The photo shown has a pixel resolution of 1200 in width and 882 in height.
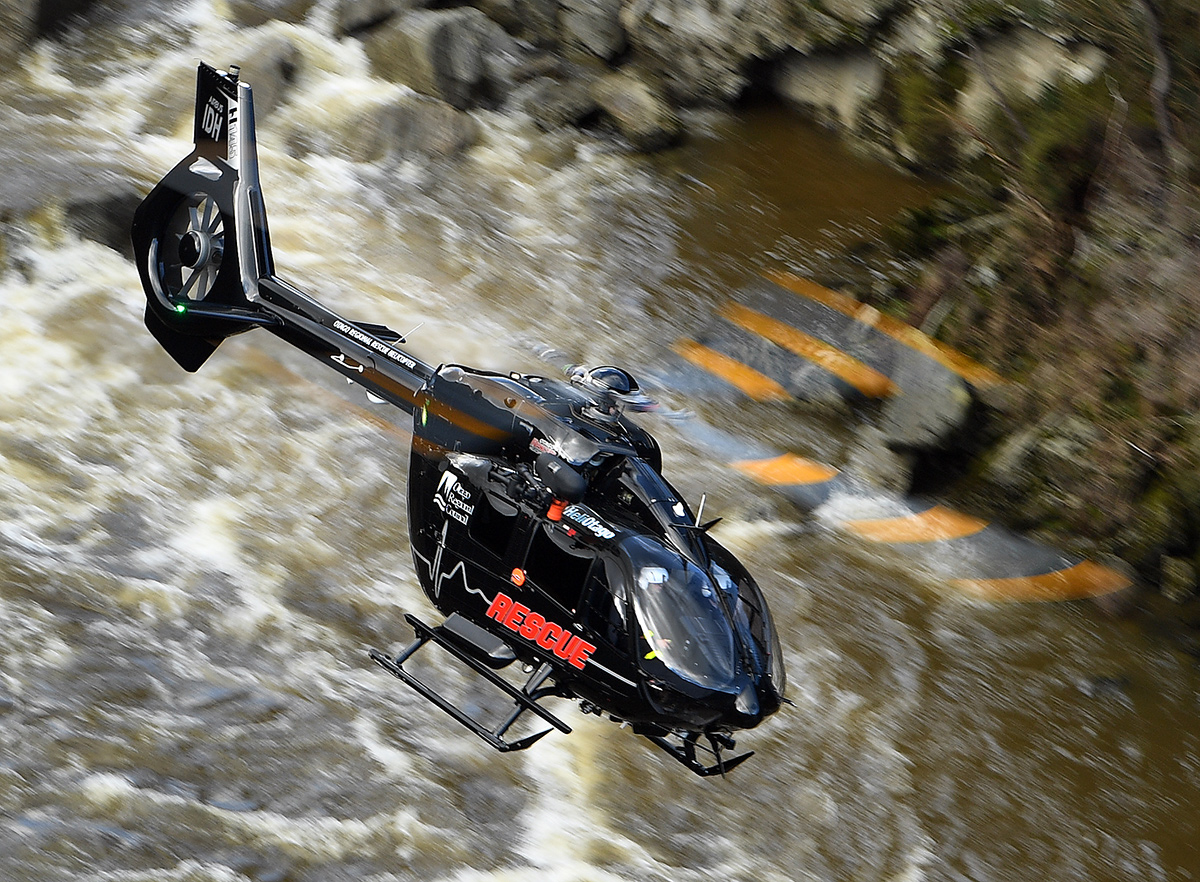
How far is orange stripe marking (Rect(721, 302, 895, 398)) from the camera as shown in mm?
14039

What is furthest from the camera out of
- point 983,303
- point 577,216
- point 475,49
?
point 475,49

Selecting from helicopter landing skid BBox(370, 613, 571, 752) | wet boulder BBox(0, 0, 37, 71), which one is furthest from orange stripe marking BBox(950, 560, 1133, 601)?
wet boulder BBox(0, 0, 37, 71)

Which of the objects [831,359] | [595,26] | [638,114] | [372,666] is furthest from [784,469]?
[595,26]

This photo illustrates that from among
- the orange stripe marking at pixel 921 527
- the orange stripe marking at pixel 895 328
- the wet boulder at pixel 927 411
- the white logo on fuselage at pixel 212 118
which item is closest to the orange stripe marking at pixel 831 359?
the wet boulder at pixel 927 411

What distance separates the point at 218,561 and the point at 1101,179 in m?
11.6

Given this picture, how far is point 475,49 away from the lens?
61.5ft

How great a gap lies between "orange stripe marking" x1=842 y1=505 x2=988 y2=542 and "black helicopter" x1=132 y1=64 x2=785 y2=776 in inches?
233

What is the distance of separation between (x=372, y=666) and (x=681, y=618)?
13.6 ft

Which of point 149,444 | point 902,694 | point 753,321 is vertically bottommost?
point 149,444

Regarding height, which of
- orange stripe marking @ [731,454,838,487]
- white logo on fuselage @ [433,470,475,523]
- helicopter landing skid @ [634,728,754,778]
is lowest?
helicopter landing skid @ [634,728,754,778]

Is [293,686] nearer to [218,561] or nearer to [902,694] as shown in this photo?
[218,561]

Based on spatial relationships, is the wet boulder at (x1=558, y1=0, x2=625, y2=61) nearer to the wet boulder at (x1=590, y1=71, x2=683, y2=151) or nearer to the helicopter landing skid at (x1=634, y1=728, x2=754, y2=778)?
the wet boulder at (x1=590, y1=71, x2=683, y2=151)

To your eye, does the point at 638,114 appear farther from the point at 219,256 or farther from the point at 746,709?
the point at 746,709

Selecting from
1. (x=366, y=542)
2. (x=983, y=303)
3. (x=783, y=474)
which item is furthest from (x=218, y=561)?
(x=983, y=303)
